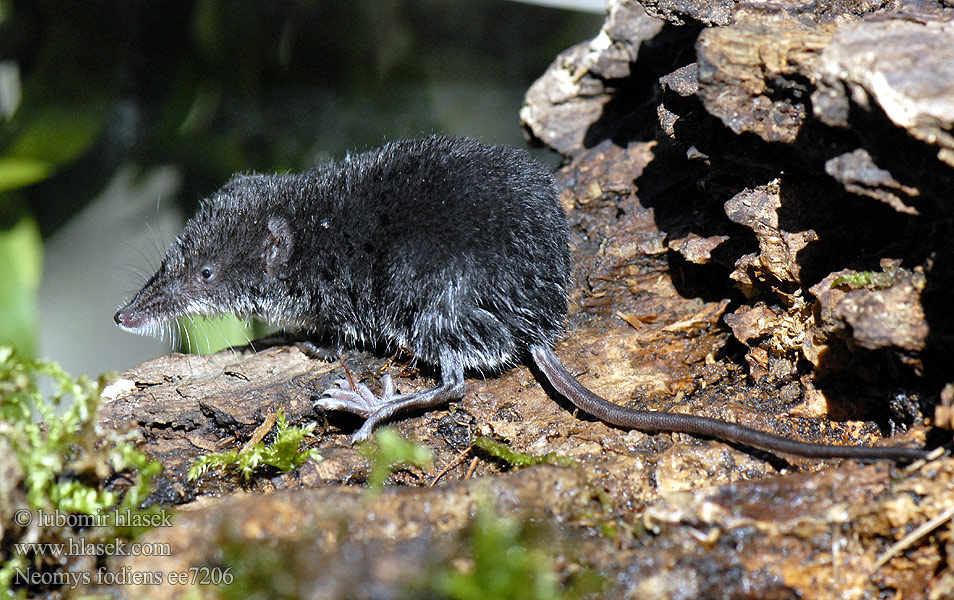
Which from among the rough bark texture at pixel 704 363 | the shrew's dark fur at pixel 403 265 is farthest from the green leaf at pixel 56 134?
the rough bark texture at pixel 704 363

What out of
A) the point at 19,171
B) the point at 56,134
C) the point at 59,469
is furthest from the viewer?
the point at 56,134

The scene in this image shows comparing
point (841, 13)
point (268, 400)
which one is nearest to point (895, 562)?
point (841, 13)

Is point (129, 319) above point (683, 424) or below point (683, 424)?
above

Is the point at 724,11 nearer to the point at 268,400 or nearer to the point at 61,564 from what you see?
the point at 268,400

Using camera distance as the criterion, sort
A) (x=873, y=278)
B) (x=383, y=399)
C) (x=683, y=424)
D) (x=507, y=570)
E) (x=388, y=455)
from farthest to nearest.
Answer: (x=383, y=399), (x=683, y=424), (x=873, y=278), (x=388, y=455), (x=507, y=570)

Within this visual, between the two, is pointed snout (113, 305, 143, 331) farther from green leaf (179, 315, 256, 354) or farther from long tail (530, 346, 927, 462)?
long tail (530, 346, 927, 462)

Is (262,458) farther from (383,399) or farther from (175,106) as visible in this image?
(175,106)

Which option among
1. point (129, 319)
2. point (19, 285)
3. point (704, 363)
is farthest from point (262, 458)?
point (19, 285)
